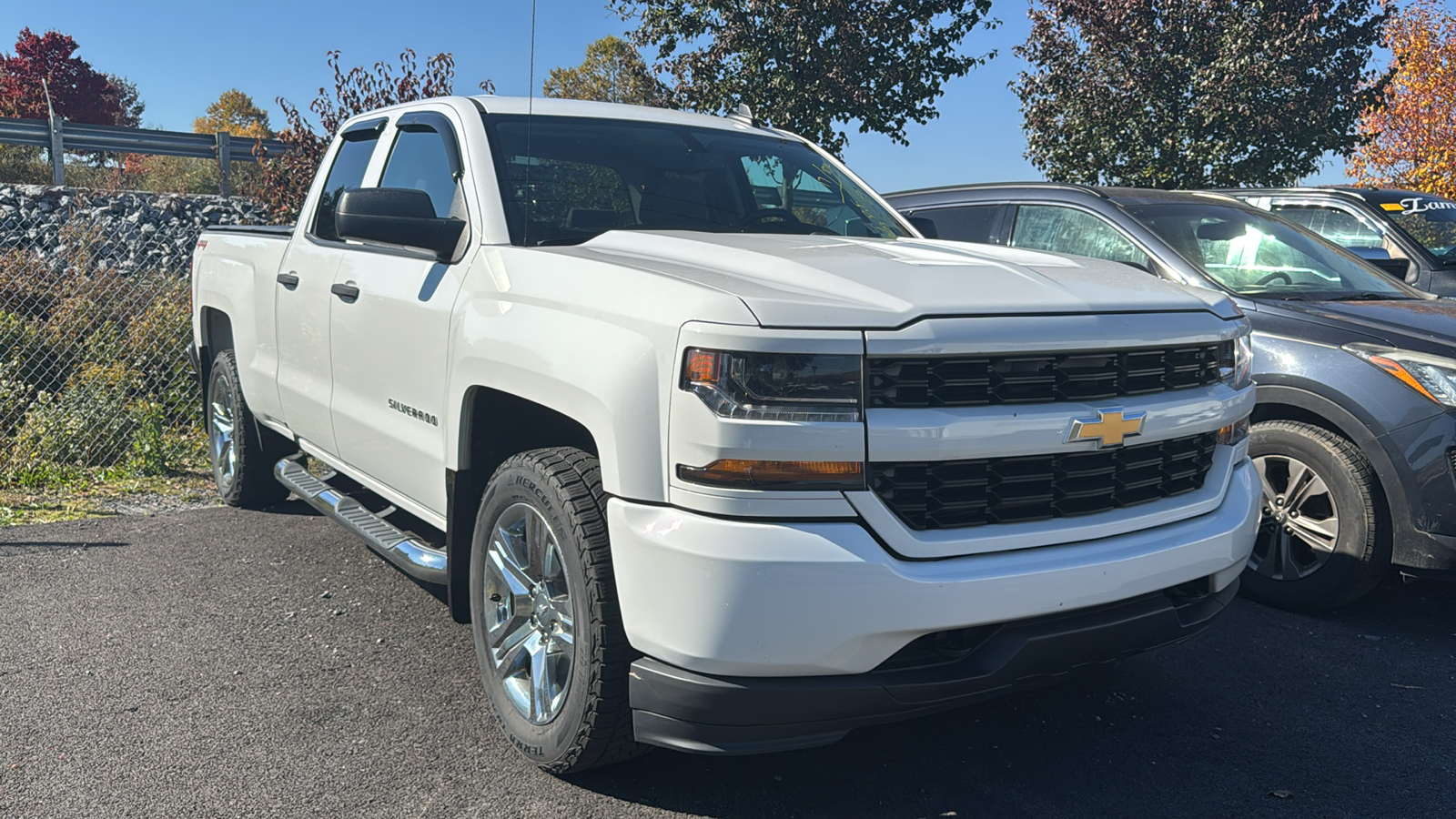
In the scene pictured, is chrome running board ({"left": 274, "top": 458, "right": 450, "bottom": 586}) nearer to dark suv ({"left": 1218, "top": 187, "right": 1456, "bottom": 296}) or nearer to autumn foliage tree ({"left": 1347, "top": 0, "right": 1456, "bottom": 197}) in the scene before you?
dark suv ({"left": 1218, "top": 187, "right": 1456, "bottom": 296})

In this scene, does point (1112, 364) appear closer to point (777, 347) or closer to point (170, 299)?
point (777, 347)

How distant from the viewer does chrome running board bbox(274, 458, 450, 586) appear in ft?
11.9

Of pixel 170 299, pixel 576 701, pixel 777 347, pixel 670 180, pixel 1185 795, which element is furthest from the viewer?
pixel 170 299

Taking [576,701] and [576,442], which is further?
[576,442]

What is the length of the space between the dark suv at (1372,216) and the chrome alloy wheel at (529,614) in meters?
7.11

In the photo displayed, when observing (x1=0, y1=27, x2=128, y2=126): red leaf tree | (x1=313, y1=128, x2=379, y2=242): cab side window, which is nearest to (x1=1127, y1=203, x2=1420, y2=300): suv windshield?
(x1=313, y1=128, x2=379, y2=242): cab side window

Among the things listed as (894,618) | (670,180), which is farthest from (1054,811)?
(670,180)

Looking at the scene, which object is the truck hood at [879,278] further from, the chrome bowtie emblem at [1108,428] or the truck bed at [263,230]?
the truck bed at [263,230]

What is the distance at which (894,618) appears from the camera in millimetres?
2398

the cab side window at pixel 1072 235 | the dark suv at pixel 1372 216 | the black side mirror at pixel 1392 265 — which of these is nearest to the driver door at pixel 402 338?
the cab side window at pixel 1072 235

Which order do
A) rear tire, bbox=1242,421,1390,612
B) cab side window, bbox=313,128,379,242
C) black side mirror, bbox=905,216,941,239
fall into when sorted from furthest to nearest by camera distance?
cab side window, bbox=313,128,379,242
black side mirror, bbox=905,216,941,239
rear tire, bbox=1242,421,1390,612

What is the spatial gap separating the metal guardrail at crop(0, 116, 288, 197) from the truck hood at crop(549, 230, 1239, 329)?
16.5 metres

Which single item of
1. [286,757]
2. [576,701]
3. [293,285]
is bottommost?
[286,757]

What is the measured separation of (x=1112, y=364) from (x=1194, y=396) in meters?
0.38
